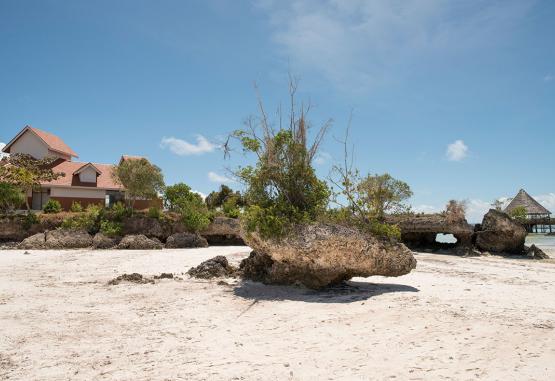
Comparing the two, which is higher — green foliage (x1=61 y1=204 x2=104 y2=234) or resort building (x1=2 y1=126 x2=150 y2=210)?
resort building (x1=2 y1=126 x2=150 y2=210)

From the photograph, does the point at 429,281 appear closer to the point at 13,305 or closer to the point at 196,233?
the point at 13,305

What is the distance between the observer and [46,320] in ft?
27.1

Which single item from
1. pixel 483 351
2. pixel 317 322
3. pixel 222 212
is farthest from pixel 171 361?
pixel 222 212

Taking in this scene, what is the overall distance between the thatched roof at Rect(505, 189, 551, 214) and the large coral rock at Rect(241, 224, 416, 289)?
46.9 metres

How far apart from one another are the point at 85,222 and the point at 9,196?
7.22m

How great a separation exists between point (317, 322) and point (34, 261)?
52.3 feet

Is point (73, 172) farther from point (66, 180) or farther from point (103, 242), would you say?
point (103, 242)

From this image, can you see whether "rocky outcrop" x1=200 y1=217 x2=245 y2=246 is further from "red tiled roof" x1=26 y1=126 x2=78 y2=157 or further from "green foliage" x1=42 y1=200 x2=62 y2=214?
"red tiled roof" x1=26 y1=126 x2=78 y2=157

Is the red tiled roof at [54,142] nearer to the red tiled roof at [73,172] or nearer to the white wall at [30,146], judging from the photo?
the white wall at [30,146]

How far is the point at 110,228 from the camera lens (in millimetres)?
27484

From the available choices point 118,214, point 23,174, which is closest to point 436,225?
point 118,214

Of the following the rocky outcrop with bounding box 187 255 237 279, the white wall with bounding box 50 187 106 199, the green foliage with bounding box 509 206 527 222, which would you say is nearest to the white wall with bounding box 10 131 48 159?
the white wall with bounding box 50 187 106 199

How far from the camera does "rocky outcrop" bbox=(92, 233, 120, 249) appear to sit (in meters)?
25.6

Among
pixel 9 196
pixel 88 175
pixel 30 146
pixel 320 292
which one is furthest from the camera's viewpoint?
pixel 30 146
